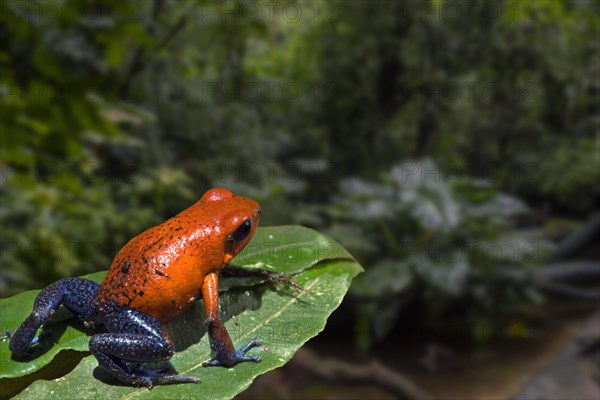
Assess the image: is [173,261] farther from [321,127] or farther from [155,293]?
[321,127]

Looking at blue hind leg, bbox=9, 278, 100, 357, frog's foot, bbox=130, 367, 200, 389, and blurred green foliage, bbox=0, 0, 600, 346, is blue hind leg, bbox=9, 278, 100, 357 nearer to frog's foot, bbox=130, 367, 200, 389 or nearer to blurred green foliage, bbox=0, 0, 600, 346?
frog's foot, bbox=130, 367, 200, 389

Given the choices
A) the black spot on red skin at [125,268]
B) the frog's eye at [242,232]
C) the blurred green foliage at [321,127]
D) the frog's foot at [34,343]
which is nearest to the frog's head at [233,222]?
the frog's eye at [242,232]

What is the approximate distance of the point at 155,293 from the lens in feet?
3.72

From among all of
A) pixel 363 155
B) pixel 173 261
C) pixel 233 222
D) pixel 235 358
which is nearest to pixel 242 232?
pixel 233 222

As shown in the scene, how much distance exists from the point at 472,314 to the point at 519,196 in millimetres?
2110

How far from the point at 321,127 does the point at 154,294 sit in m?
4.30

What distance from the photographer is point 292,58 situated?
5602 millimetres

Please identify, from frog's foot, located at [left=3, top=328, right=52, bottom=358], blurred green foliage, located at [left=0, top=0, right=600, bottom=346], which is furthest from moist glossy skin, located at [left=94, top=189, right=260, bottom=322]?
blurred green foliage, located at [left=0, top=0, right=600, bottom=346]

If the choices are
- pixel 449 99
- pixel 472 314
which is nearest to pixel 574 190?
pixel 449 99

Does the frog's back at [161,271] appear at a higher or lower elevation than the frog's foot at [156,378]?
higher

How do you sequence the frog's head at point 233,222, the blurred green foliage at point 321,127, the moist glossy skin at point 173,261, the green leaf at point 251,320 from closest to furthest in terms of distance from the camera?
the green leaf at point 251,320 < the moist glossy skin at point 173,261 < the frog's head at point 233,222 < the blurred green foliage at point 321,127

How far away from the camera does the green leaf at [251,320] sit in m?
0.99

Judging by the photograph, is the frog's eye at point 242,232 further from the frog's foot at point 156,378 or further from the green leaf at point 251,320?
the frog's foot at point 156,378

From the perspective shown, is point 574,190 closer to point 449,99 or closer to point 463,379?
point 449,99
